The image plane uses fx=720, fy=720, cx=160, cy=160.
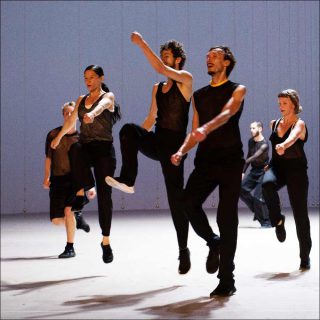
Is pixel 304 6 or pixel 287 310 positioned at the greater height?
pixel 304 6

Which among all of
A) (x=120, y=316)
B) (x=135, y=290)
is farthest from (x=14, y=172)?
(x=120, y=316)

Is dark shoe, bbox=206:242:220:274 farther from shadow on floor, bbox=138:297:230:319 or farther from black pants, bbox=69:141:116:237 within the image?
black pants, bbox=69:141:116:237

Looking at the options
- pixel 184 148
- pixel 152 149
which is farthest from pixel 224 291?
pixel 184 148

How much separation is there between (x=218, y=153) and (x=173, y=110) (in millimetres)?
373

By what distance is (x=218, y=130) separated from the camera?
13.6 ft

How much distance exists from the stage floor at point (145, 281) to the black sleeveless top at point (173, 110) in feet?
5.51

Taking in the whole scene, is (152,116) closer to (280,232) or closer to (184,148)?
(184,148)

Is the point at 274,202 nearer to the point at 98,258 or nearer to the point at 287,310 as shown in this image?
the point at 287,310

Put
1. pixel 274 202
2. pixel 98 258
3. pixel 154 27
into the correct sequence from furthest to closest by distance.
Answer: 1. pixel 154 27
2. pixel 98 258
3. pixel 274 202

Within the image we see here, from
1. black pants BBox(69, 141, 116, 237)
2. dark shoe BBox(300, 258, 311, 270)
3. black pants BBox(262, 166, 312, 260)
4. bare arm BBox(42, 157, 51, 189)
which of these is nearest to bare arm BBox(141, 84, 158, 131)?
black pants BBox(69, 141, 116, 237)

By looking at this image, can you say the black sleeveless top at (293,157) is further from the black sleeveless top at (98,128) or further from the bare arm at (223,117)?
the bare arm at (223,117)

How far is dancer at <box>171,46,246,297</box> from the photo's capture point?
355 centimetres

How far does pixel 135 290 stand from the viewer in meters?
6.70

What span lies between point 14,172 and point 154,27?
4.51 metres
